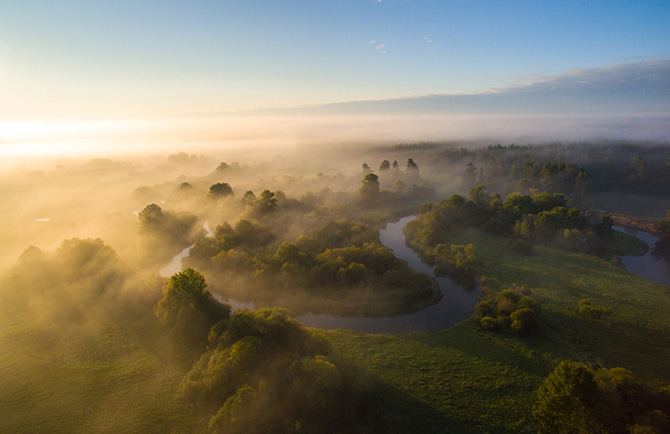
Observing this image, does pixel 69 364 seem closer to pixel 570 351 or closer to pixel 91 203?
pixel 570 351

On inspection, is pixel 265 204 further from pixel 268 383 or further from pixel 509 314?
pixel 509 314

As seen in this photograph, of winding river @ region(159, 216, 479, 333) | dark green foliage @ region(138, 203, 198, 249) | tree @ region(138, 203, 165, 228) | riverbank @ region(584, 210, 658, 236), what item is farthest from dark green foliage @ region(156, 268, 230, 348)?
riverbank @ region(584, 210, 658, 236)

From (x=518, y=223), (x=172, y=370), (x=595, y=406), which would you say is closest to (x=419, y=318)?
(x=595, y=406)

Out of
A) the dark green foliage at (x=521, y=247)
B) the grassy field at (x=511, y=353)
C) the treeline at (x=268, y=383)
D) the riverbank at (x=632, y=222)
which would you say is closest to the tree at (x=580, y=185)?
the riverbank at (x=632, y=222)

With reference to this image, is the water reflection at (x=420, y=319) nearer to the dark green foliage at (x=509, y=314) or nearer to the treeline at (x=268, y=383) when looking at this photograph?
the dark green foliage at (x=509, y=314)

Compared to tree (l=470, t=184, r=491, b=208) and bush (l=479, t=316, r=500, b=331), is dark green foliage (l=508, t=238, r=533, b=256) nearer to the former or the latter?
tree (l=470, t=184, r=491, b=208)

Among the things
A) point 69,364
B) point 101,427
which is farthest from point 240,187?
point 101,427
